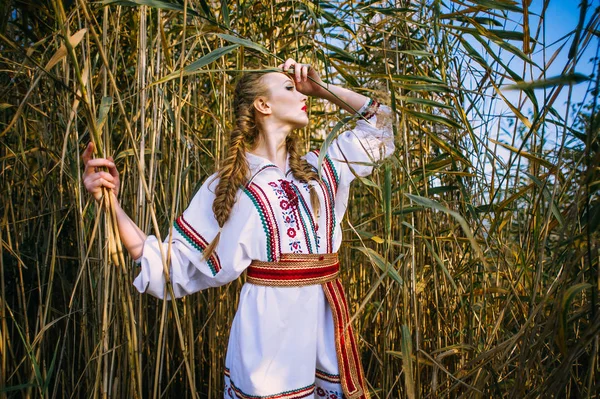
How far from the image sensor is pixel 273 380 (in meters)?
1.15

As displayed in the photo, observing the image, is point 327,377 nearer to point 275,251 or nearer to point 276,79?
point 275,251

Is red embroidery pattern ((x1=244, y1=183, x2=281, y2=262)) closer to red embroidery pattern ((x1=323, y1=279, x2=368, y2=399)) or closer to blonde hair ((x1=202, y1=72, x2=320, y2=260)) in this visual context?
blonde hair ((x1=202, y1=72, x2=320, y2=260))

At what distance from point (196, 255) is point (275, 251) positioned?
0.21 m

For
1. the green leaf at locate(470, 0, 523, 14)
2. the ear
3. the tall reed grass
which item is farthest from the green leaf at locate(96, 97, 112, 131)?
the green leaf at locate(470, 0, 523, 14)

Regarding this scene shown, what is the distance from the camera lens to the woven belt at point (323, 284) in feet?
3.89

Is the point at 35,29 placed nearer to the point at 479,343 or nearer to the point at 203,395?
the point at 203,395

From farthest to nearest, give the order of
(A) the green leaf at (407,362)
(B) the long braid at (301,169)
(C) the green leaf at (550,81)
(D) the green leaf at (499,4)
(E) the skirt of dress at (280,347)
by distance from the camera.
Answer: (B) the long braid at (301,169)
(E) the skirt of dress at (280,347)
(D) the green leaf at (499,4)
(A) the green leaf at (407,362)
(C) the green leaf at (550,81)

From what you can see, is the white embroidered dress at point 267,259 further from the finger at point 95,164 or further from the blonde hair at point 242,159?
the finger at point 95,164

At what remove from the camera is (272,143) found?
1.33 m

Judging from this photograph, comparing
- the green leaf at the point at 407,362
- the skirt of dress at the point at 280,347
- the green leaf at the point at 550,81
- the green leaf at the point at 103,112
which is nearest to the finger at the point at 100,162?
the green leaf at the point at 103,112

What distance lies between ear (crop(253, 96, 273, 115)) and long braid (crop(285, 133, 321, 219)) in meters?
0.12

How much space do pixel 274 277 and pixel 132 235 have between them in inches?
14.5

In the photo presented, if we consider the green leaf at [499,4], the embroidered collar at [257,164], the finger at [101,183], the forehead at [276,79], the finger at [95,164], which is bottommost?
the finger at [101,183]

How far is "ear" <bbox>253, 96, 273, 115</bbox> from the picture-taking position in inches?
52.4
